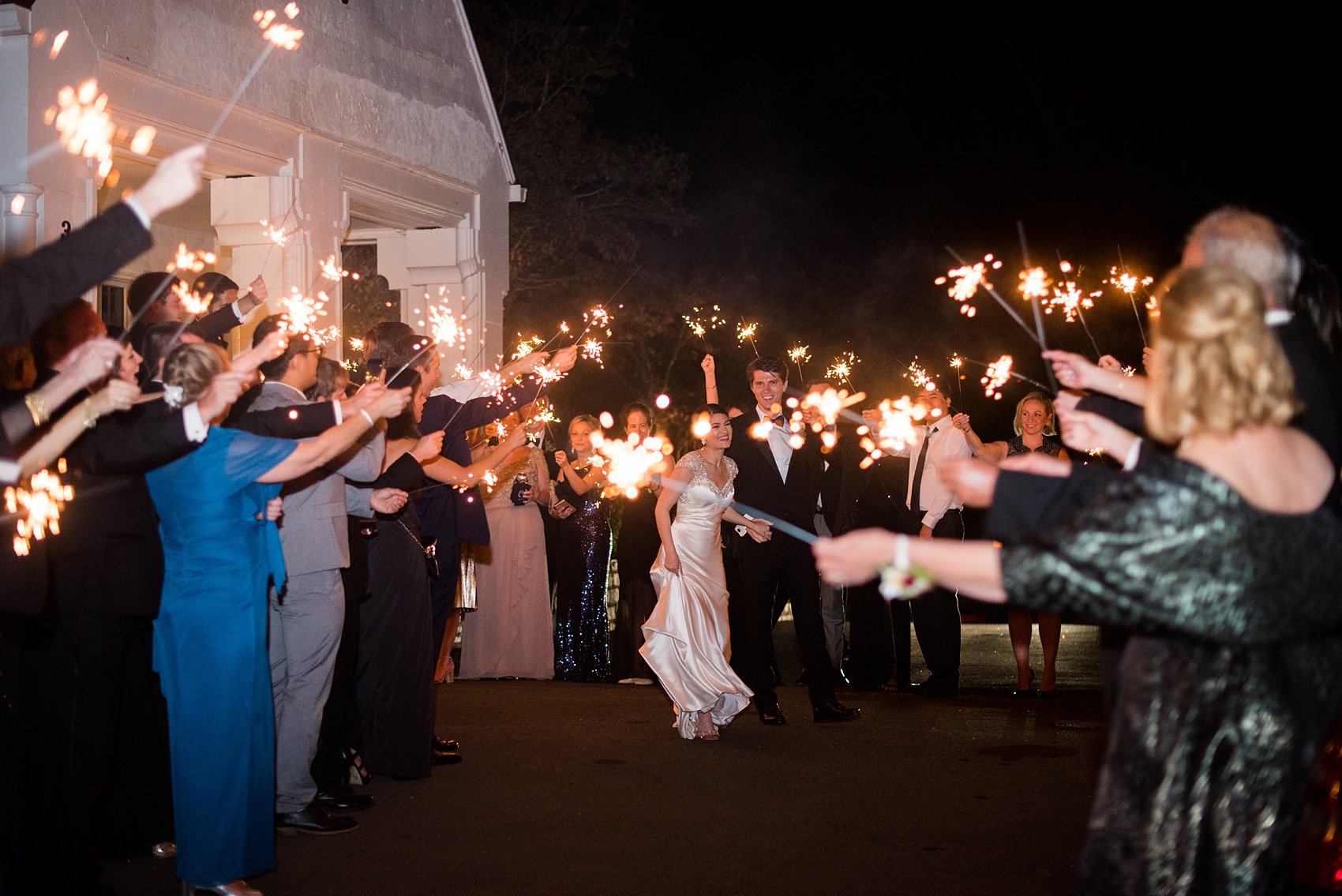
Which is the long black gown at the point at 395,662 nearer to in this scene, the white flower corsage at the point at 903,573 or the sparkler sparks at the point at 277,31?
the white flower corsage at the point at 903,573

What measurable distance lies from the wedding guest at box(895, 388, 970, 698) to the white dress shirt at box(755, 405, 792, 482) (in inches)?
49.1

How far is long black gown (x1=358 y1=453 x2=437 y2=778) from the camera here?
6.76 metres

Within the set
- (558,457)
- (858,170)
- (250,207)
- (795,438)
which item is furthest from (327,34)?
(858,170)

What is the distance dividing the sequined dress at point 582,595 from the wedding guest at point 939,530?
2.79m

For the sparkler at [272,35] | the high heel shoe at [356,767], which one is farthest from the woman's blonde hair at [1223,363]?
the sparkler at [272,35]

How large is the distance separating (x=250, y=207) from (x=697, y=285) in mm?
17507

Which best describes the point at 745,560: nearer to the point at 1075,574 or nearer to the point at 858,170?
the point at 1075,574

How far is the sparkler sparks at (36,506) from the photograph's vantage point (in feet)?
13.6

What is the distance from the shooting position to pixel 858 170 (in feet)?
99.9

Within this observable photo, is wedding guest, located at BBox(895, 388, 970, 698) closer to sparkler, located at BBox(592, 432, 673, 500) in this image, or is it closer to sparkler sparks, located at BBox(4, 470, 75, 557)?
sparkler, located at BBox(592, 432, 673, 500)

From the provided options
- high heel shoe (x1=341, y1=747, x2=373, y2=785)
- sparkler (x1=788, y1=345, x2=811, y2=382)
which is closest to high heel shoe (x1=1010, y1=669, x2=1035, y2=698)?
high heel shoe (x1=341, y1=747, x2=373, y2=785)

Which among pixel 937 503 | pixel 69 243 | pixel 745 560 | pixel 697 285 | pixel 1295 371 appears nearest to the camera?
pixel 1295 371

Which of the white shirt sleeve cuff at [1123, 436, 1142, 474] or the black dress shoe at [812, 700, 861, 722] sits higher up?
the white shirt sleeve cuff at [1123, 436, 1142, 474]

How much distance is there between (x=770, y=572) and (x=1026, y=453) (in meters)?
2.39
